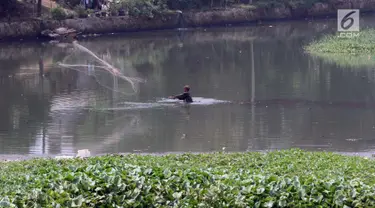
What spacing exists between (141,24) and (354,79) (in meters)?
34.3

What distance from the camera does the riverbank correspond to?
57.6 meters

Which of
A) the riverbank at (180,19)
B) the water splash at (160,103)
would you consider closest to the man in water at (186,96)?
the water splash at (160,103)

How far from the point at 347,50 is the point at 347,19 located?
2756cm

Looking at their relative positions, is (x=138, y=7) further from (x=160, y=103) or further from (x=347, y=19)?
(x=160, y=103)

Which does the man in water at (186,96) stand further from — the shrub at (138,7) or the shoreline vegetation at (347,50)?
the shrub at (138,7)

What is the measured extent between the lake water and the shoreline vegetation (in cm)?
109

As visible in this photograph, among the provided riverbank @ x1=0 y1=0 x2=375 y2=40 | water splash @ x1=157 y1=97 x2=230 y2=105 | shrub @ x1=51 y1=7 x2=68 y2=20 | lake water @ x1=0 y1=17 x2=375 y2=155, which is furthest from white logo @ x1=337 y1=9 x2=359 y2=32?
water splash @ x1=157 y1=97 x2=230 y2=105

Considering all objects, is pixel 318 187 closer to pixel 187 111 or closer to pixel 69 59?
pixel 187 111

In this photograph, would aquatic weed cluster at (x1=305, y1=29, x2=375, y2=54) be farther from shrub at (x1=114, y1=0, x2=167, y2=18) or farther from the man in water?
shrub at (x1=114, y1=0, x2=167, y2=18)

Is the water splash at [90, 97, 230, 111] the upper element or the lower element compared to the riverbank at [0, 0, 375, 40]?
lower

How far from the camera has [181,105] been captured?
1059 inches

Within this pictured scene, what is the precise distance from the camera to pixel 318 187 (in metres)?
8.94

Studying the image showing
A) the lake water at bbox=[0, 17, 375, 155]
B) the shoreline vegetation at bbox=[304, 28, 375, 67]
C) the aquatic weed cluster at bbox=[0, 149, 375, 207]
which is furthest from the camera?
the shoreline vegetation at bbox=[304, 28, 375, 67]

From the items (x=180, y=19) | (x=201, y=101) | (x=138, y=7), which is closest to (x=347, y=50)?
(x=201, y=101)
